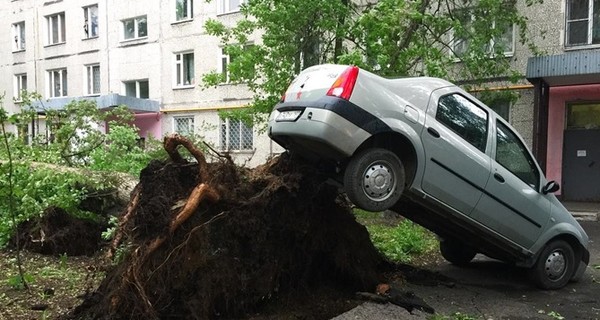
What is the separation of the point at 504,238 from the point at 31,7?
32.8 meters

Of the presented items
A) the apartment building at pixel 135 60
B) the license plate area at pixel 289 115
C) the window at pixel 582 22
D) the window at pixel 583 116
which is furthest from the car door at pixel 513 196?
the apartment building at pixel 135 60

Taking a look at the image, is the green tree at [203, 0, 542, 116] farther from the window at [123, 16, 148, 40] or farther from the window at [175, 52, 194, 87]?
the window at [123, 16, 148, 40]

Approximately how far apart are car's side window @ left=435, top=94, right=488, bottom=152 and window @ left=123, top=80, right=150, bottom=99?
72.7 ft

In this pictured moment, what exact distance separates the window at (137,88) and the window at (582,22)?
1874cm

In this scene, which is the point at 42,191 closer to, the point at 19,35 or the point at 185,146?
the point at 185,146

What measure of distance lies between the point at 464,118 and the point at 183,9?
69.3 ft

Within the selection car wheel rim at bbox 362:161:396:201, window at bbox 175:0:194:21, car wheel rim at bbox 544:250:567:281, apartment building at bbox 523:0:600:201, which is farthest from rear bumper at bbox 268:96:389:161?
window at bbox 175:0:194:21

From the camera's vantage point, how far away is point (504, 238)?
5711 mm

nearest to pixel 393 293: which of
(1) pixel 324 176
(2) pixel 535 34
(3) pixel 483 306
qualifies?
(3) pixel 483 306

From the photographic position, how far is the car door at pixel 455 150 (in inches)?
196

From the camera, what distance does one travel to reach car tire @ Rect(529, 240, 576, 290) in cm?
615

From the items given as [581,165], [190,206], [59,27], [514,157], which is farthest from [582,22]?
[59,27]

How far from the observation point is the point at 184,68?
24.0 metres

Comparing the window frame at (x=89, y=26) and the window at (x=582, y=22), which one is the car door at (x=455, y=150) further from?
the window frame at (x=89, y=26)
